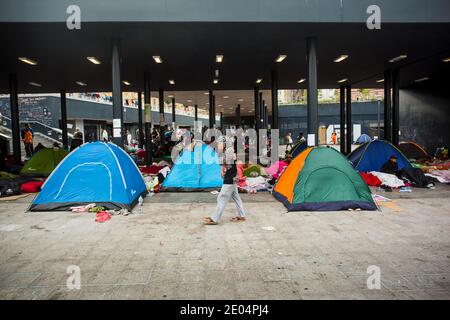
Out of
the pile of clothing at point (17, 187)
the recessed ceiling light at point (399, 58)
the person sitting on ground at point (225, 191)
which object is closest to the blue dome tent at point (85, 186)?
the person sitting on ground at point (225, 191)

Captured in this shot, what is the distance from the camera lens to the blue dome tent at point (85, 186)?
8117mm

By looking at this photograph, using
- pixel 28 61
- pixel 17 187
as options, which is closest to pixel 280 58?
pixel 28 61

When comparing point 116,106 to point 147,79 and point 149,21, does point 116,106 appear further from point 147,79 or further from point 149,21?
point 147,79

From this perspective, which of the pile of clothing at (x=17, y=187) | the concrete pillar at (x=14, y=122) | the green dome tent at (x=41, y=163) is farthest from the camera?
the concrete pillar at (x=14, y=122)

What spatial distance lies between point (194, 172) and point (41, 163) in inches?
313

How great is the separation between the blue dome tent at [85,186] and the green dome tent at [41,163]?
22.4ft

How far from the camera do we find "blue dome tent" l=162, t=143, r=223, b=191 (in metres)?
10.7

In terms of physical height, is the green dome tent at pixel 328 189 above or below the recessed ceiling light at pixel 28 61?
below

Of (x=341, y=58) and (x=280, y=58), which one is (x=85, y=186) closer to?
(x=280, y=58)

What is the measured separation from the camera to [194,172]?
10.8 meters

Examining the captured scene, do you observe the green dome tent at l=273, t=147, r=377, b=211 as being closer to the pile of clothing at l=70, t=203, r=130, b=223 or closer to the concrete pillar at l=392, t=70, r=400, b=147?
the pile of clothing at l=70, t=203, r=130, b=223

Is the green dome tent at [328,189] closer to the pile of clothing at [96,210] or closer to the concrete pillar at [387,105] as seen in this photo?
the pile of clothing at [96,210]

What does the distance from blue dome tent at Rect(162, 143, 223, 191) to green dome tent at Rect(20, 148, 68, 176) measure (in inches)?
270

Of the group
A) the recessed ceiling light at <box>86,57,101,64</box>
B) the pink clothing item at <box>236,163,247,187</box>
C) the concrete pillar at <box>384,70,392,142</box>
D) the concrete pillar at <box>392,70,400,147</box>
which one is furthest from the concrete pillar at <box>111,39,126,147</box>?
the concrete pillar at <box>392,70,400,147</box>
